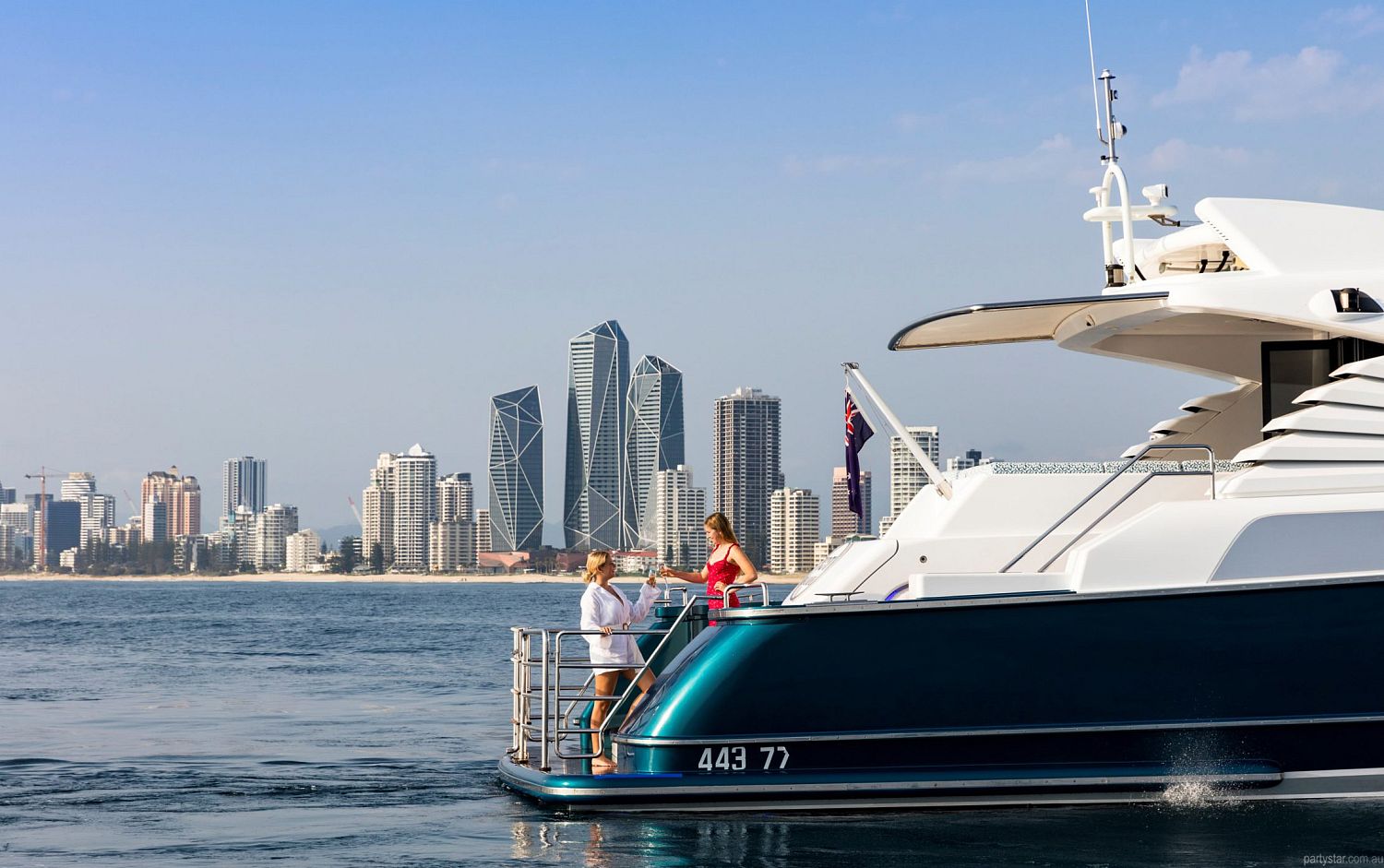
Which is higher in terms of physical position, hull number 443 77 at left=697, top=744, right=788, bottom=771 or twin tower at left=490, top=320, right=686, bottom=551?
twin tower at left=490, top=320, right=686, bottom=551

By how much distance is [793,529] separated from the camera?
123062 millimetres

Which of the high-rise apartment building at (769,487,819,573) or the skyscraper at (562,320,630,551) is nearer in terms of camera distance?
the high-rise apartment building at (769,487,819,573)

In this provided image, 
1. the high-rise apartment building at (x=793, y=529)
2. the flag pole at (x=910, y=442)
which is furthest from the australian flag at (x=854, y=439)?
the high-rise apartment building at (x=793, y=529)

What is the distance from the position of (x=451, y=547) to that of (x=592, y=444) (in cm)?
2185

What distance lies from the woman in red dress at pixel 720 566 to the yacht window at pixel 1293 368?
129 inches

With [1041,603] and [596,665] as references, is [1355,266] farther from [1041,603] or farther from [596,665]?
[596,665]

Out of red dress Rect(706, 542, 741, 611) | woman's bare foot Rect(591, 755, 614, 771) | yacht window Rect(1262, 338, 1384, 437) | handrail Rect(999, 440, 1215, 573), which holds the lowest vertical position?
woman's bare foot Rect(591, 755, 614, 771)

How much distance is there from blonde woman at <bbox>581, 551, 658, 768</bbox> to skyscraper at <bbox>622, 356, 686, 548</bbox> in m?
164

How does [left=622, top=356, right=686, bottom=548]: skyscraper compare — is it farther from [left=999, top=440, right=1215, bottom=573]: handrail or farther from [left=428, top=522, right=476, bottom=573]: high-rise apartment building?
[left=999, top=440, right=1215, bottom=573]: handrail

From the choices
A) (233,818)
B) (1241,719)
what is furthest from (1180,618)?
(233,818)

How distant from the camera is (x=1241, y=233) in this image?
350 inches

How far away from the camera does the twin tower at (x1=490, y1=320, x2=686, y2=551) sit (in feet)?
606

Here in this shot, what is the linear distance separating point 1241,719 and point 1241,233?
2834 mm

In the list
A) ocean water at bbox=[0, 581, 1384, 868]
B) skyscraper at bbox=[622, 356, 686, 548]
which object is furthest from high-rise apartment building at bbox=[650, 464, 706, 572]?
ocean water at bbox=[0, 581, 1384, 868]
